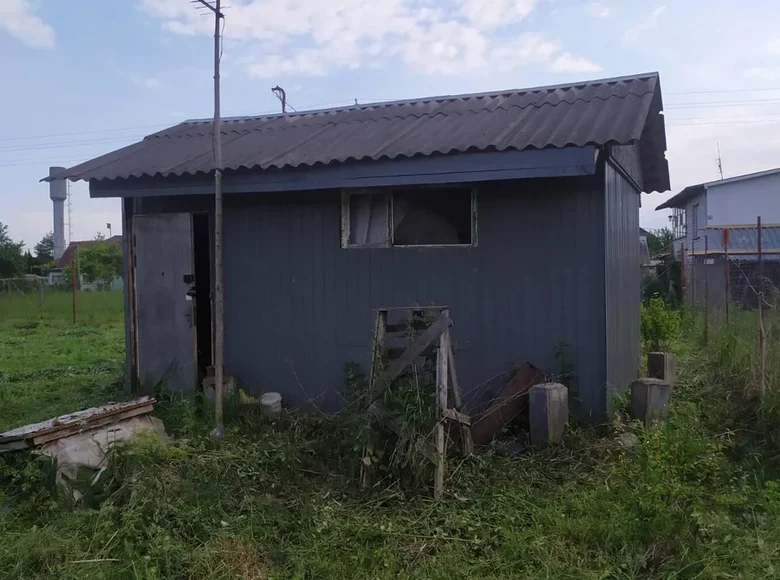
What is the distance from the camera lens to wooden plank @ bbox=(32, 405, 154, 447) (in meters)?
4.96

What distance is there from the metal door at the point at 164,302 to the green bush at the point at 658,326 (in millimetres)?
6340

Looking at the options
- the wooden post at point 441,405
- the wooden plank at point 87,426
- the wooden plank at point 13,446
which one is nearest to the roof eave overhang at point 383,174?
the wooden post at point 441,405

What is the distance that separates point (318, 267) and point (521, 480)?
3.03m

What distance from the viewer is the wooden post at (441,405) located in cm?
456

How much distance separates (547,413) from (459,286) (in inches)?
58.9

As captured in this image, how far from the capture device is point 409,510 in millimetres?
4422

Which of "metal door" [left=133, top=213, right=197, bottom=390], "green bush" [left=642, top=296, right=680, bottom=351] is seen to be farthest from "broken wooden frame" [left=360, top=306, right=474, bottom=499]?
"green bush" [left=642, top=296, right=680, bottom=351]

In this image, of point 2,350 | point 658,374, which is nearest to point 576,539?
point 658,374

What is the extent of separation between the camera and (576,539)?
4020 mm

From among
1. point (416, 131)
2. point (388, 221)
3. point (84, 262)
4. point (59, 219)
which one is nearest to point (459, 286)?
point (388, 221)

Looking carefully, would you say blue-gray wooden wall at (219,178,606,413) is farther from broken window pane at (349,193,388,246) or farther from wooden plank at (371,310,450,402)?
wooden plank at (371,310,450,402)

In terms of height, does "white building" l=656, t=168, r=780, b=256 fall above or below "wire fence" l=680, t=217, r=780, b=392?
above

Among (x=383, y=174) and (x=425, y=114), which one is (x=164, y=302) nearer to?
(x=383, y=174)

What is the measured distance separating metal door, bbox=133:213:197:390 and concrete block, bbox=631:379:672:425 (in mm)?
4466
